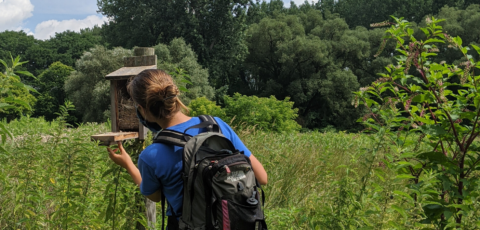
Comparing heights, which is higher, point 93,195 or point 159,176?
point 159,176

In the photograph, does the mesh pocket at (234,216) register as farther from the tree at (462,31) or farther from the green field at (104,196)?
the tree at (462,31)

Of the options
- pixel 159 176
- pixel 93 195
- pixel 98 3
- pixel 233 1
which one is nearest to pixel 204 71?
pixel 233 1

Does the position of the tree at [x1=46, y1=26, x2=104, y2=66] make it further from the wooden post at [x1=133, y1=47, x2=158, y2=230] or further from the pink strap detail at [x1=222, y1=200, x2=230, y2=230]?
the pink strap detail at [x1=222, y1=200, x2=230, y2=230]

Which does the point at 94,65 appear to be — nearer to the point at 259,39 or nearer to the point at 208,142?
the point at 259,39

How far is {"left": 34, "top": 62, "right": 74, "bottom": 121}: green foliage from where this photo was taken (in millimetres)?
34438

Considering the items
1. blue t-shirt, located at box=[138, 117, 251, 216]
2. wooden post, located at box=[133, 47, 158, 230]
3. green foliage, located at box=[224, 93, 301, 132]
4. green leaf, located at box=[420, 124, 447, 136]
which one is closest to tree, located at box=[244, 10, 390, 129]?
green foliage, located at box=[224, 93, 301, 132]

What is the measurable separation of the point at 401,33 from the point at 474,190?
110 centimetres

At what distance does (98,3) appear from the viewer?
31625 mm

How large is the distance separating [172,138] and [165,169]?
146mm

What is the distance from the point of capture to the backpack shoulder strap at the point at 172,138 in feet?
5.47

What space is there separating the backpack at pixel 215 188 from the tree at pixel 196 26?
2656 cm

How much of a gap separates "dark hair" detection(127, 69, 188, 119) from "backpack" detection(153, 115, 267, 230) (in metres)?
0.15

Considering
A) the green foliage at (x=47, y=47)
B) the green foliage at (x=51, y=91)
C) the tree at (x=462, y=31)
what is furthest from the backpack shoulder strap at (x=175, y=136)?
the green foliage at (x=47, y=47)

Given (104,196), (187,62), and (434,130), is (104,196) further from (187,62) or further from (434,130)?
(187,62)
